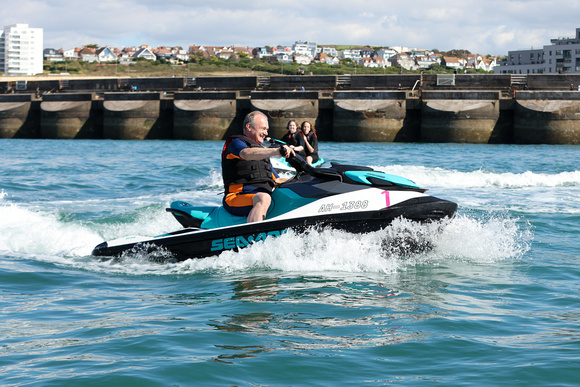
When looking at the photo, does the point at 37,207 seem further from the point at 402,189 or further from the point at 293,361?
the point at 293,361

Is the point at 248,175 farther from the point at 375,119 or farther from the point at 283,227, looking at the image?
the point at 375,119

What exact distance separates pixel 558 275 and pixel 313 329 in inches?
119

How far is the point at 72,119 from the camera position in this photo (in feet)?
128

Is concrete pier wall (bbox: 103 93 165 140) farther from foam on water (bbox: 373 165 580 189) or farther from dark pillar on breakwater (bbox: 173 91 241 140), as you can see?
foam on water (bbox: 373 165 580 189)

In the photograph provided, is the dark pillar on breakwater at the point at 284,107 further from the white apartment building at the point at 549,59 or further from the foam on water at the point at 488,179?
the white apartment building at the point at 549,59

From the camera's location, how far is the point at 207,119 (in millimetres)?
36156

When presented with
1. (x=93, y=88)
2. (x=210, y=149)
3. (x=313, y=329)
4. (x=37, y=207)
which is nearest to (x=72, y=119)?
(x=93, y=88)

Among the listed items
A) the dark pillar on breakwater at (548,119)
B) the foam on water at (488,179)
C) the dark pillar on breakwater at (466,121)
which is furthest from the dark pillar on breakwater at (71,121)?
the foam on water at (488,179)

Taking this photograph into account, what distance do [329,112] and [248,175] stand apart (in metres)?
29.2

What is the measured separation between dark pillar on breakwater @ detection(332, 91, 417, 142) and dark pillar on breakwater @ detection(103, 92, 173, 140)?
9978 mm

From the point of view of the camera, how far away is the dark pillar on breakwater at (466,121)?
32250 millimetres

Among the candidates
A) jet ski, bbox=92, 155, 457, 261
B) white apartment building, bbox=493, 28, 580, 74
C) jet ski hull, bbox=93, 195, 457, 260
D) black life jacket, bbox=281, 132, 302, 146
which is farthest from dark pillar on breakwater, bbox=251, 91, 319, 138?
white apartment building, bbox=493, 28, 580, 74

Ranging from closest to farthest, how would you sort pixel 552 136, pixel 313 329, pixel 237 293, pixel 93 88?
1. pixel 313 329
2. pixel 237 293
3. pixel 552 136
4. pixel 93 88

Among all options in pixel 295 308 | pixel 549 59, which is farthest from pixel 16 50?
pixel 295 308
